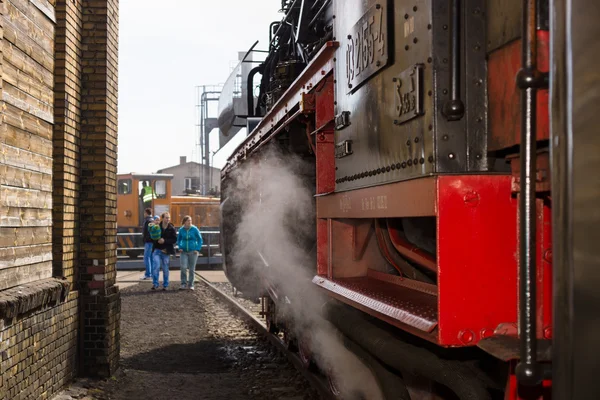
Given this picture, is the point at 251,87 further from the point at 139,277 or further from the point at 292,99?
the point at 139,277

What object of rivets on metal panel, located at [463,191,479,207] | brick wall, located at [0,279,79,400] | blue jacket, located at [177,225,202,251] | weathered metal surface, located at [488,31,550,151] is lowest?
brick wall, located at [0,279,79,400]

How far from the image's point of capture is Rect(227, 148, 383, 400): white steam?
4883 mm

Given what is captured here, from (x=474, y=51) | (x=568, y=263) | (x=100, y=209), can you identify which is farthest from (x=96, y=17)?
(x=568, y=263)

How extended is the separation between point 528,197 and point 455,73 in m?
0.97

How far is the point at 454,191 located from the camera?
8.02ft

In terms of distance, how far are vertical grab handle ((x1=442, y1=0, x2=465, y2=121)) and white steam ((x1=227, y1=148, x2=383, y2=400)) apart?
219 centimetres

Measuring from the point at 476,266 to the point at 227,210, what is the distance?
9288 mm

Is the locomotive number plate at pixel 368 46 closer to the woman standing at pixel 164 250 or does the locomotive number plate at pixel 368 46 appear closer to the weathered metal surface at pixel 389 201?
the weathered metal surface at pixel 389 201

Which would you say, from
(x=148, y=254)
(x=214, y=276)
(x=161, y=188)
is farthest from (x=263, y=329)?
(x=161, y=188)

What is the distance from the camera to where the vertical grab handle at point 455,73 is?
2.51m

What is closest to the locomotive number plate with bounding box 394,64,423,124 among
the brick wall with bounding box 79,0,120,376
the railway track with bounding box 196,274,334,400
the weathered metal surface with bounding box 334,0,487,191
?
the weathered metal surface with bounding box 334,0,487,191

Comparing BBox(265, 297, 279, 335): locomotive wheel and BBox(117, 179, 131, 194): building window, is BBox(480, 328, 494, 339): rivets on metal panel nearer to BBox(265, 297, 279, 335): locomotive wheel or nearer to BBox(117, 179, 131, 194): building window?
BBox(265, 297, 279, 335): locomotive wheel

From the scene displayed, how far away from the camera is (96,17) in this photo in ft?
20.8

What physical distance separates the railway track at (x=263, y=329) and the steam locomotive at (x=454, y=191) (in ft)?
5.61
